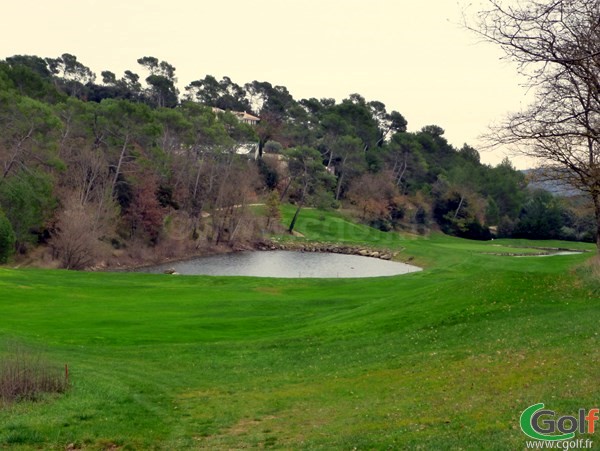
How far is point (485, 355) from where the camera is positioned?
19406 mm

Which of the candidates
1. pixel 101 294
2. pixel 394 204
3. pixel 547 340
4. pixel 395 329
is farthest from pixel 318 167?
pixel 547 340

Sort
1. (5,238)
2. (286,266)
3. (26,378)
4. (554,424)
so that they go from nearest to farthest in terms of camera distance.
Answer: (554,424), (26,378), (5,238), (286,266)

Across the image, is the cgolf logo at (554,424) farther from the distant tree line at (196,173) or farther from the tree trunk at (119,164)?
the tree trunk at (119,164)

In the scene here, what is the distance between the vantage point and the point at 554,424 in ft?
36.7

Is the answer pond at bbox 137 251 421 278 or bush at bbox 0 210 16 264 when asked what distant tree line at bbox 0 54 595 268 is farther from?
pond at bbox 137 251 421 278

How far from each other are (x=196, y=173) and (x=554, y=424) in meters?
87.4

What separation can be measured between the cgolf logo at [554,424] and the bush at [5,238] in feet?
162

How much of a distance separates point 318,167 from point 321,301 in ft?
236

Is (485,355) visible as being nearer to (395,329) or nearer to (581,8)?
(395,329)

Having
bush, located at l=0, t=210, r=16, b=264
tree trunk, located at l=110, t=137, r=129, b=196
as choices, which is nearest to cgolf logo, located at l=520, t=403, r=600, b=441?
bush, located at l=0, t=210, r=16, b=264

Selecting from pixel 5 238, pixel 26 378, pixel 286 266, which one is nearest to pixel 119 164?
pixel 286 266

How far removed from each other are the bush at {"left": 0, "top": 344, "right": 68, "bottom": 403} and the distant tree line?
22.7 m

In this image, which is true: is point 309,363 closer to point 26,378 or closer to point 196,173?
point 26,378

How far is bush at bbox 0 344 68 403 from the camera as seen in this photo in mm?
17234
